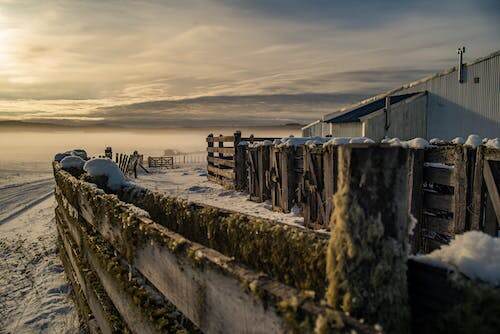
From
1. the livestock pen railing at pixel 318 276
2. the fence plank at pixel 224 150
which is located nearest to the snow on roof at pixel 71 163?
the livestock pen railing at pixel 318 276

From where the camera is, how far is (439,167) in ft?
17.9

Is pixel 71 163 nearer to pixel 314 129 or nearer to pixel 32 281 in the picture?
pixel 32 281

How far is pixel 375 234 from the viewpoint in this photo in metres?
1.34

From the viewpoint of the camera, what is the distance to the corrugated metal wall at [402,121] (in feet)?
56.0

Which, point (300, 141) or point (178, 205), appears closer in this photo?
point (178, 205)

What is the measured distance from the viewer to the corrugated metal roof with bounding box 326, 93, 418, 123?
62.1ft

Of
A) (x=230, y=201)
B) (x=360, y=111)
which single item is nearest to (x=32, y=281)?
(x=230, y=201)

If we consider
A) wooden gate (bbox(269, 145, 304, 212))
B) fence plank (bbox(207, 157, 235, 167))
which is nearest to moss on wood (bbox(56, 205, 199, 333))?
wooden gate (bbox(269, 145, 304, 212))

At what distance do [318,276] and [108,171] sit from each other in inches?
177

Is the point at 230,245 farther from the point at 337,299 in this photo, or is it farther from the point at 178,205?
the point at 337,299

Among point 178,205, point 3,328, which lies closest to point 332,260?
point 178,205

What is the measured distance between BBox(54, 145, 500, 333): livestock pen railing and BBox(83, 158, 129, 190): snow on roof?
2.78 m

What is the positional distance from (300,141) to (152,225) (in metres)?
7.76

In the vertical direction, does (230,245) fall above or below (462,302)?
below
